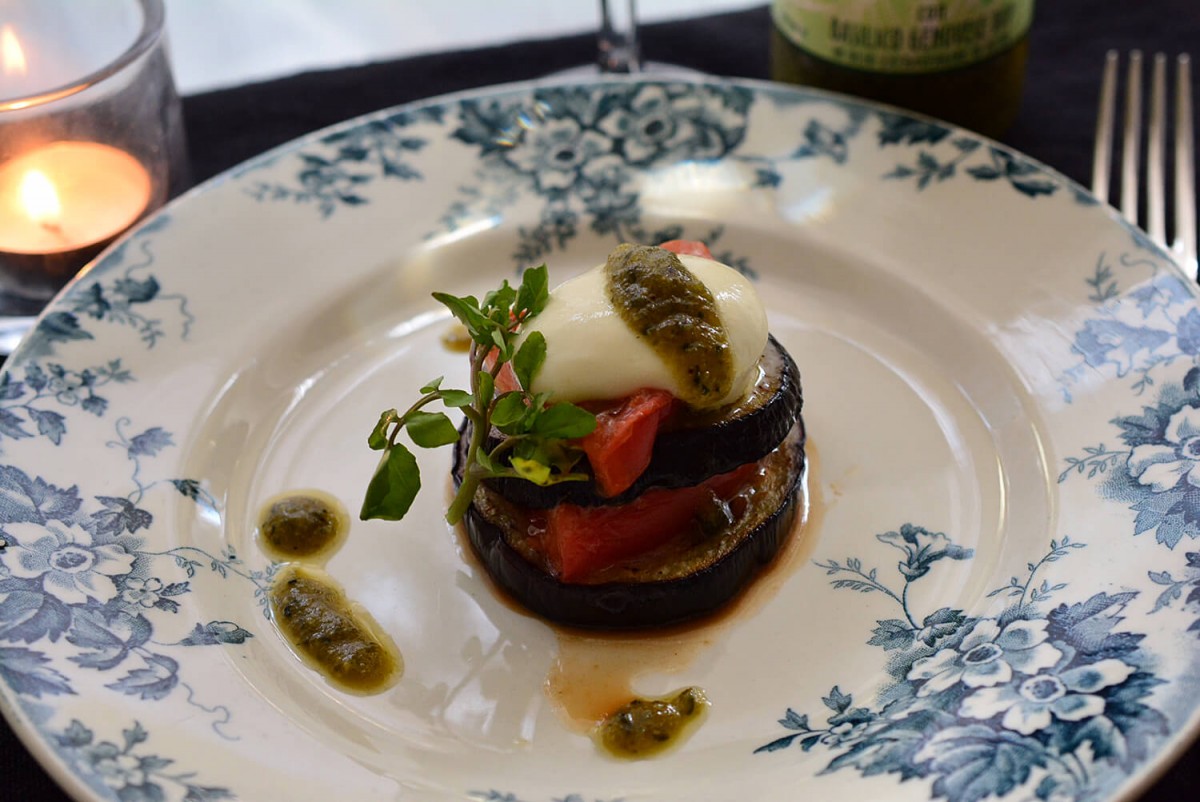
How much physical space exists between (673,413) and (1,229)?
214 cm

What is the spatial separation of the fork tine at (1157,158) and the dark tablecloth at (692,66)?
0.70 feet

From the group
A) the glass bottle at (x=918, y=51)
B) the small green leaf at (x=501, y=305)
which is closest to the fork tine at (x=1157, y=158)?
the glass bottle at (x=918, y=51)

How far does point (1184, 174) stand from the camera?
366 cm

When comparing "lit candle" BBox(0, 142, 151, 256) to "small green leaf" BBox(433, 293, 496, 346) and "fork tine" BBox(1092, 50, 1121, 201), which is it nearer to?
"small green leaf" BBox(433, 293, 496, 346)

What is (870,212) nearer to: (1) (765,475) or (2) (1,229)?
(1) (765,475)

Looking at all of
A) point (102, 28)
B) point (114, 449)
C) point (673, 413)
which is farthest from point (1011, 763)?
point (102, 28)

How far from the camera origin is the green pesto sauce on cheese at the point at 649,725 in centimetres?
A: 237

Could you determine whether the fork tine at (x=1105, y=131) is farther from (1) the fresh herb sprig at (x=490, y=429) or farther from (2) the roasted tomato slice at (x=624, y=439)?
(1) the fresh herb sprig at (x=490, y=429)

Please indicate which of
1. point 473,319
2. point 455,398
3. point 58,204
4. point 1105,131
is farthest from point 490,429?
point 1105,131

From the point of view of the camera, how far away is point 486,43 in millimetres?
4668

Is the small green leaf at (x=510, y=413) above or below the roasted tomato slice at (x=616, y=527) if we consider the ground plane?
above

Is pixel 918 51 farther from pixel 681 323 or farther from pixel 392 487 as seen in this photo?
pixel 392 487

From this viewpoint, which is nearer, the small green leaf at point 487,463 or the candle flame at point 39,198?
the small green leaf at point 487,463

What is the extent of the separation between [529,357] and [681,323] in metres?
0.32
